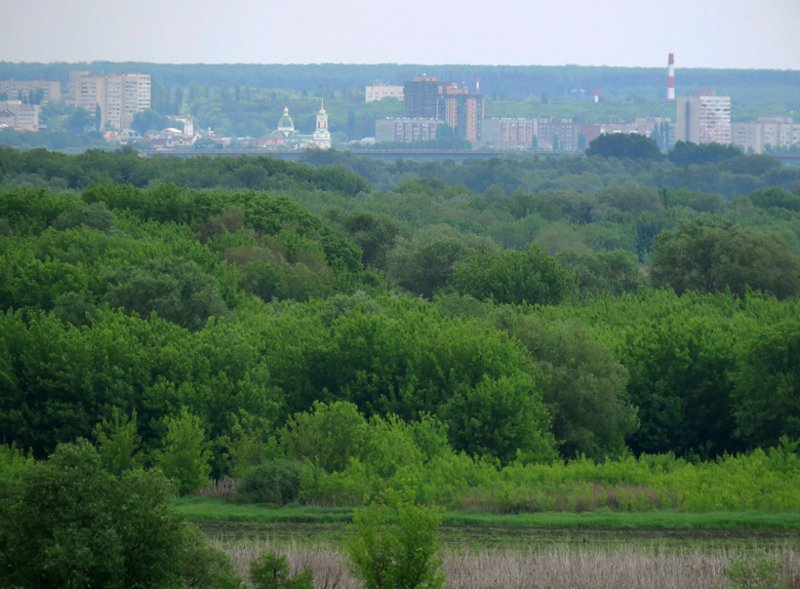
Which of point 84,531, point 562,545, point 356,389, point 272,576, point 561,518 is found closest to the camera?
point 84,531

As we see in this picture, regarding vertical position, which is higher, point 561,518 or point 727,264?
point 727,264

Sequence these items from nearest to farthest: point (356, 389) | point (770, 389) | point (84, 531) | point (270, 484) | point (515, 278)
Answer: point (84, 531) < point (270, 484) < point (356, 389) < point (770, 389) < point (515, 278)

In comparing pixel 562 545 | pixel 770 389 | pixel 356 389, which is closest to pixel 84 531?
pixel 562 545

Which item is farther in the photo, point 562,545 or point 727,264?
point 727,264

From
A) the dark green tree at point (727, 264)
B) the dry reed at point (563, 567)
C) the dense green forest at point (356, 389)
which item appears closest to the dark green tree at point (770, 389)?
the dense green forest at point (356, 389)

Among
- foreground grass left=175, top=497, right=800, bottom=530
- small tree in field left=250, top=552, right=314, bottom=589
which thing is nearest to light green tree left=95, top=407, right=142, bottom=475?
foreground grass left=175, top=497, right=800, bottom=530

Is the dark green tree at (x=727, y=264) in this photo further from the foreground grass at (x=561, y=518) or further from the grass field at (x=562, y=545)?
the grass field at (x=562, y=545)

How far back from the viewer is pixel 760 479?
43844 millimetres

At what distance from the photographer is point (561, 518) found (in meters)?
40.0

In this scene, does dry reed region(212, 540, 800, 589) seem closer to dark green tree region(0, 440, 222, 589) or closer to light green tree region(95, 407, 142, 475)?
dark green tree region(0, 440, 222, 589)

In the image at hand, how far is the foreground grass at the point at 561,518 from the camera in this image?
39.5m

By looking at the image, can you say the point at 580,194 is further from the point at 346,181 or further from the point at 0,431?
the point at 0,431

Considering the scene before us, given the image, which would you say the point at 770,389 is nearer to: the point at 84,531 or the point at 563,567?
the point at 563,567

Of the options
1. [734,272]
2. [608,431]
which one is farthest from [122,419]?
[734,272]
